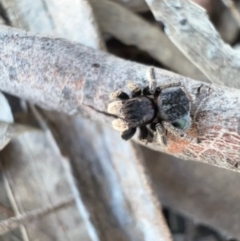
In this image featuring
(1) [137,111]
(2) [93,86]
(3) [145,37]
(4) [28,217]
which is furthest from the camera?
(3) [145,37]

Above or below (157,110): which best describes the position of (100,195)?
below

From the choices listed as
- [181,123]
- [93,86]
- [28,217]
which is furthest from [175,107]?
[28,217]

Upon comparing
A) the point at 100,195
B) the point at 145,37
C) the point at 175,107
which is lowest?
the point at 100,195

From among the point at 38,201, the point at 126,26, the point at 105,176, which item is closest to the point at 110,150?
the point at 105,176

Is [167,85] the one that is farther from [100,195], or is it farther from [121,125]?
[100,195]

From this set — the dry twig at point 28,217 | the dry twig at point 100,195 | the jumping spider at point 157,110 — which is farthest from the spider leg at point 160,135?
the dry twig at point 28,217

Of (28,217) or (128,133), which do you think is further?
(28,217)

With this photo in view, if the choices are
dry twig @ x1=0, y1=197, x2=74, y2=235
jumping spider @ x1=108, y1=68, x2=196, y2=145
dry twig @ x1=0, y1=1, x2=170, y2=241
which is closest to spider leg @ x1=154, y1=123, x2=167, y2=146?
jumping spider @ x1=108, y1=68, x2=196, y2=145

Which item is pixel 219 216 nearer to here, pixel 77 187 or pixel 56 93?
pixel 77 187
